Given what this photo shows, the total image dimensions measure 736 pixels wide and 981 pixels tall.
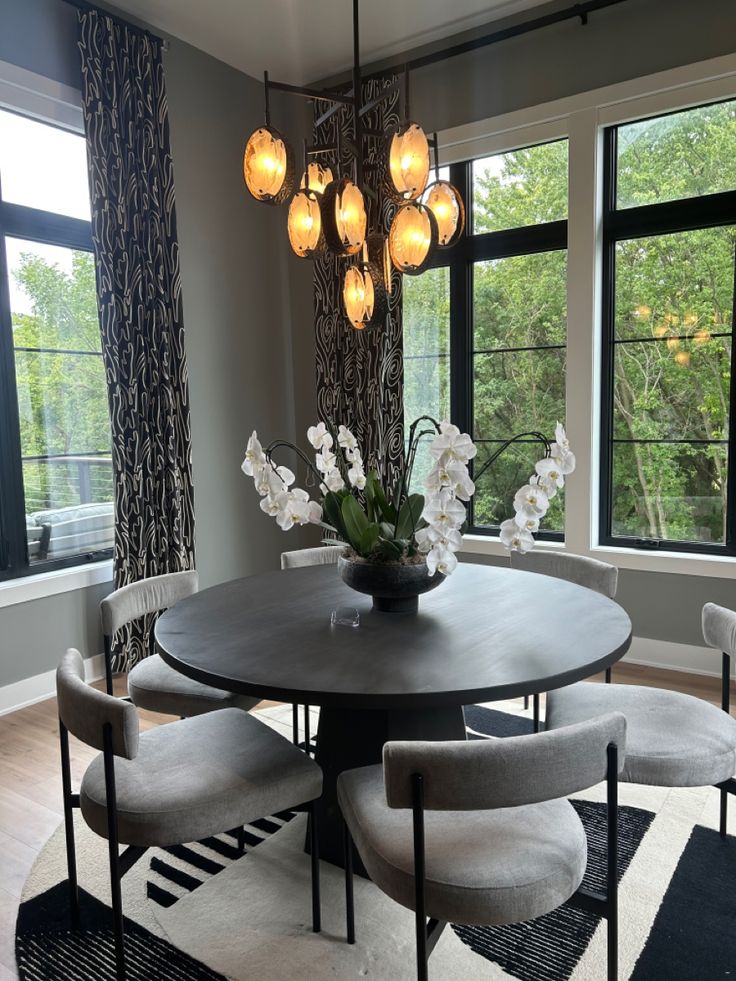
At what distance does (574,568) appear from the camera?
2.61 m

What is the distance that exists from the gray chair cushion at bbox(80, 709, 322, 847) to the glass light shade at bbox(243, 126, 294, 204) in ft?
5.29

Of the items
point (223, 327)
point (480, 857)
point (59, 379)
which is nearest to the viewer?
point (480, 857)

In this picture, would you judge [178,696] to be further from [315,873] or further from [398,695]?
[398,695]

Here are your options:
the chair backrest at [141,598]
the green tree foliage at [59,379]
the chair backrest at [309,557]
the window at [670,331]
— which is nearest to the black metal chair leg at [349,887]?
the chair backrest at [141,598]

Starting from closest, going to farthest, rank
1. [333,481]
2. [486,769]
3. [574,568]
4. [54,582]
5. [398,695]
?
1. [486,769]
2. [398,695]
3. [333,481]
4. [574,568]
5. [54,582]

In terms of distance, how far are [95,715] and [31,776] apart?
1535 millimetres

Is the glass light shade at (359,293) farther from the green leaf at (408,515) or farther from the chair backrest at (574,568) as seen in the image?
the chair backrest at (574,568)

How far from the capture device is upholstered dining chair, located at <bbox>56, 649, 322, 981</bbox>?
4.83 feet

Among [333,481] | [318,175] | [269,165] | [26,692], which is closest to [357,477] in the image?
[333,481]

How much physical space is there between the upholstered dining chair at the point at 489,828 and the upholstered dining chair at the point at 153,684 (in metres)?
0.78

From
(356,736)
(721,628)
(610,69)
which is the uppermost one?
(610,69)

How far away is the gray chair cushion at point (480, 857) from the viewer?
128 centimetres

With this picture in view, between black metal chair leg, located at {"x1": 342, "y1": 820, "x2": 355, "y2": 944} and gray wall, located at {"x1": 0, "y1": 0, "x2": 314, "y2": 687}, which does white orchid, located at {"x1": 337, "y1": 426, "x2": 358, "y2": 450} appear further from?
gray wall, located at {"x1": 0, "y1": 0, "x2": 314, "y2": 687}

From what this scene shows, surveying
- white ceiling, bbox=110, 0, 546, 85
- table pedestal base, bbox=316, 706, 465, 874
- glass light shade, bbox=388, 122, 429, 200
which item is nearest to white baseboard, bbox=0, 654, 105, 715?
table pedestal base, bbox=316, 706, 465, 874
